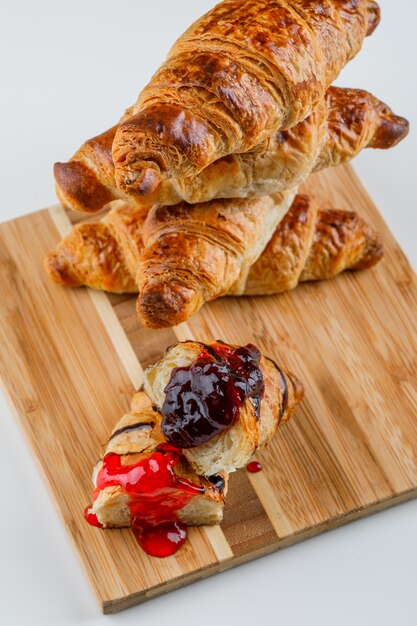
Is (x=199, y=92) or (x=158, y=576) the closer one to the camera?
(x=199, y=92)

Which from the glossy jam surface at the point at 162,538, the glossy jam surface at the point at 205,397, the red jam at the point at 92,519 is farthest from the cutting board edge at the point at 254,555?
the glossy jam surface at the point at 205,397

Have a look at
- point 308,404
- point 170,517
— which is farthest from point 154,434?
point 308,404

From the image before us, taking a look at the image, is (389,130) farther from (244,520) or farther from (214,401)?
(244,520)

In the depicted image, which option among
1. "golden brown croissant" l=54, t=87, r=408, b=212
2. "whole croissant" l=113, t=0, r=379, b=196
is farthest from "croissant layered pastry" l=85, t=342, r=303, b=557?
"whole croissant" l=113, t=0, r=379, b=196

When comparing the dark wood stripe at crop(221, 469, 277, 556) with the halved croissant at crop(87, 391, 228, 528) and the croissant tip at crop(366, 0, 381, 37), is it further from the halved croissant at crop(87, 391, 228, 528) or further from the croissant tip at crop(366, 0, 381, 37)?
the croissant tip at crop(366, 0, 381, 37)

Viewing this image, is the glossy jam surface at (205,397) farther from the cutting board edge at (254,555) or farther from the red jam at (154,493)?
the cutting board edge at (254,555)

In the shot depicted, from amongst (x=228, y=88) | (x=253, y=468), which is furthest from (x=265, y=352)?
(x=228, y=88)

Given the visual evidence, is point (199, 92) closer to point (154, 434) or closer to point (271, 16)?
point (271, 16)
